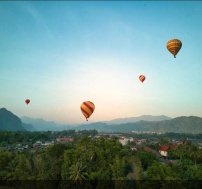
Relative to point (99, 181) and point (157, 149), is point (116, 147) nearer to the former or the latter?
point (99, 181)

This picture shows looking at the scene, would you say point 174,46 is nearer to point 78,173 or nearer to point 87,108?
point 87,108

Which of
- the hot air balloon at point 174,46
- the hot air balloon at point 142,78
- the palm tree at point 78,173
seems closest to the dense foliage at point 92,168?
the palm tree at point 78,173

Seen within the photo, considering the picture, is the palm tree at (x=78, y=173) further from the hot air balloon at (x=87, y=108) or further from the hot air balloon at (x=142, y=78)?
the hot air balloon at (x=142, y=78)

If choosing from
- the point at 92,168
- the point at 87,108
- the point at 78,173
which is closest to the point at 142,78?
the point at 87,108

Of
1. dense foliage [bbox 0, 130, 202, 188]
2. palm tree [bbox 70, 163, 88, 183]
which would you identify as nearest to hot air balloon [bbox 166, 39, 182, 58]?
dense foliage [bbox 0, 130, 202, 188]

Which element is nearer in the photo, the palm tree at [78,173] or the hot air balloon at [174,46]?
the hot air balloon at [174,46]

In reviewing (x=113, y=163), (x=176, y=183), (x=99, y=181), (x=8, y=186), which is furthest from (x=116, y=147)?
(x=8, y=186)
